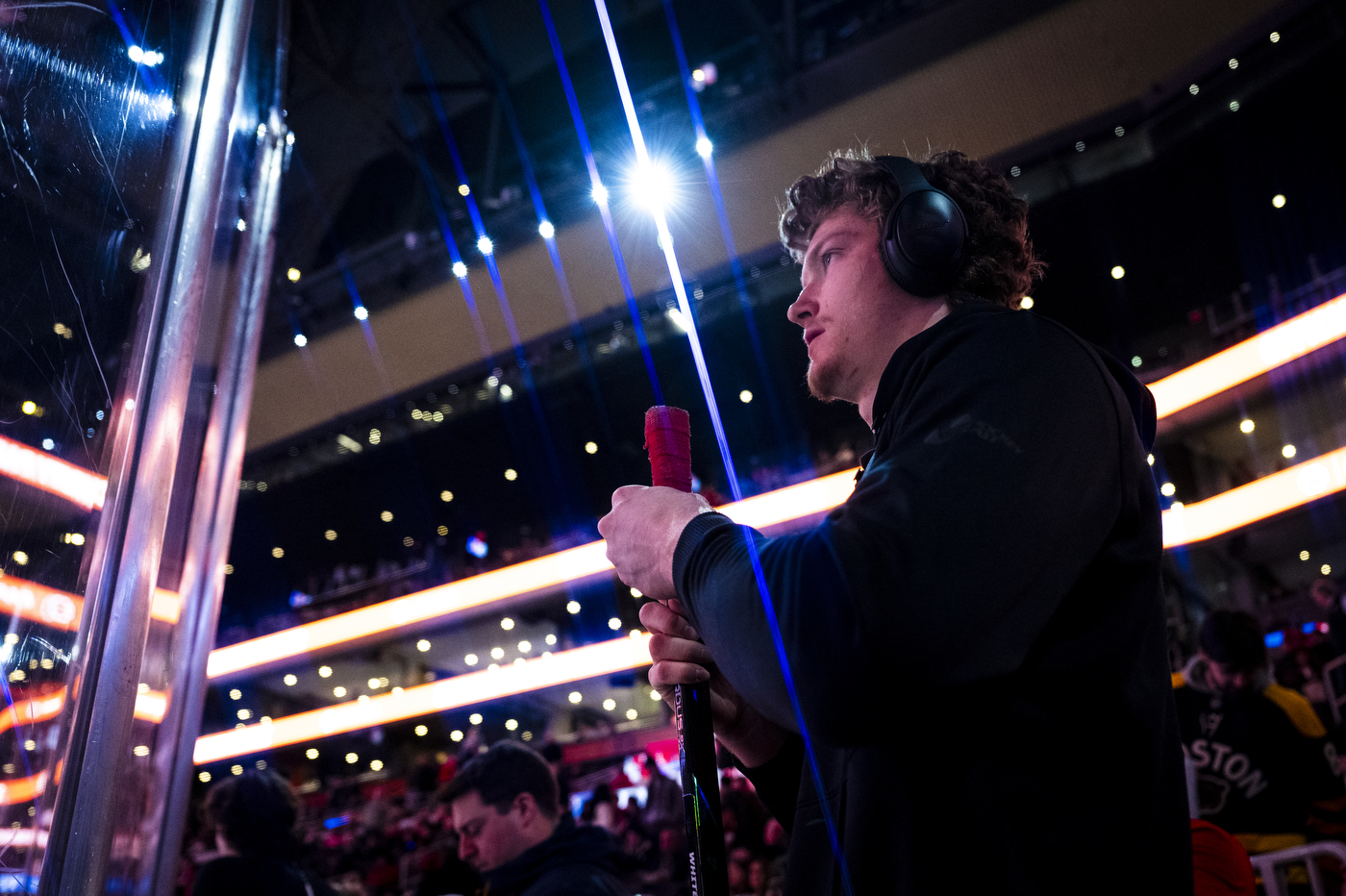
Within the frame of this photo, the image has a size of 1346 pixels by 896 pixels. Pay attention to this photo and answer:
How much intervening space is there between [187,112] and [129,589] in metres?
0.47

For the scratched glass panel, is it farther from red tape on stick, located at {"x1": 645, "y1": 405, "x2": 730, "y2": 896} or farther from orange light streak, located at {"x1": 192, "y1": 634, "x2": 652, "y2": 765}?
orange light streak, located at {"x1": 192, "y1": 634, "x2": 652, "y2": 765}

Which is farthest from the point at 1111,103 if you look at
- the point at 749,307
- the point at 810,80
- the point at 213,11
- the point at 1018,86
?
the point at 213,11

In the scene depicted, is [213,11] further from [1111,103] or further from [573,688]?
[573,688]

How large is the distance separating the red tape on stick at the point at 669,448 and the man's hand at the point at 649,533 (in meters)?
0.06

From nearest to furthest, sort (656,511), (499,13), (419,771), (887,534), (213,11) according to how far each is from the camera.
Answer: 1. (887,534)
2. (656,511)
3. (213,11)
4. (499,13)
5. (419,771)

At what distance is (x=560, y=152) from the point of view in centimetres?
776

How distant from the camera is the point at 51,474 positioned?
1.94 ft

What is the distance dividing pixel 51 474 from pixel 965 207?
3.40 ft

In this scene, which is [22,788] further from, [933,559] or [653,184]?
[653,184]

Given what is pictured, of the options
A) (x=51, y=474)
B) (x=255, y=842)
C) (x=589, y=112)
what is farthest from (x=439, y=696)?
(x=51, y=474)

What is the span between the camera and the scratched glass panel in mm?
551

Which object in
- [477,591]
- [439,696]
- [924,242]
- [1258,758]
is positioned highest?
[477,591]

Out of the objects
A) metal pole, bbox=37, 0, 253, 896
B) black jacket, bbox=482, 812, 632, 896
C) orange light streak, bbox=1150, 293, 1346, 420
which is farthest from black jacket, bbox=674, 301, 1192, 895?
orange light streak, bbox=1150, 293, 1346, 420

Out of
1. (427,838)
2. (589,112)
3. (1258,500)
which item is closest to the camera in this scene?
(589,112)
